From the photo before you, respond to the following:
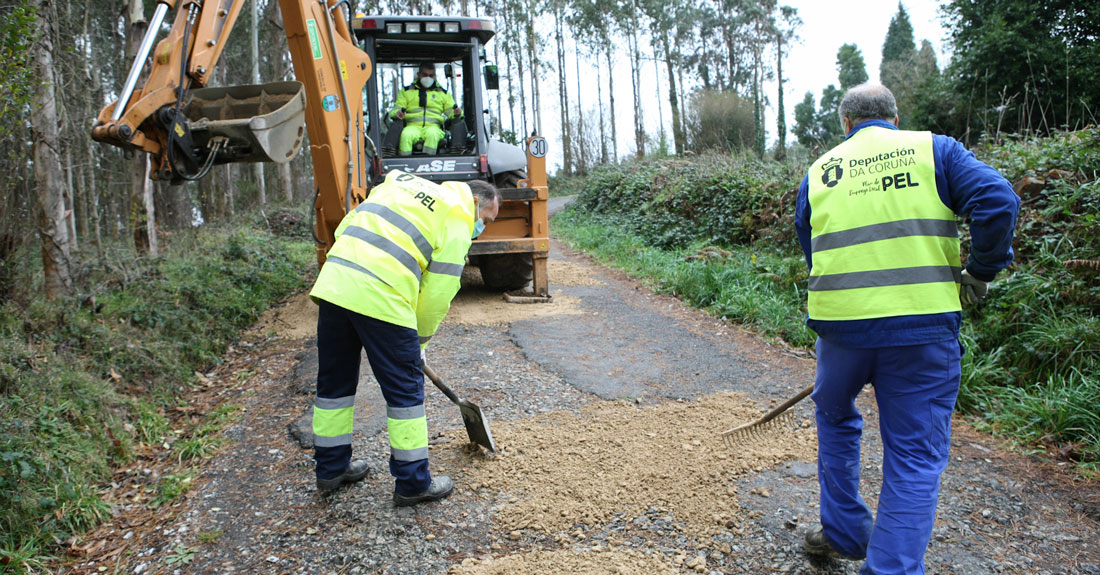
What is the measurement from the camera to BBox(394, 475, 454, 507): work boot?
3209mm

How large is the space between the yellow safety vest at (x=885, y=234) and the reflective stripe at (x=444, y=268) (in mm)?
1638

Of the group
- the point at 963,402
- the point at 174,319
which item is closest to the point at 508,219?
the point at 174,319

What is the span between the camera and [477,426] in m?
3.75

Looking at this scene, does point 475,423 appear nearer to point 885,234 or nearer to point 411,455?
point 411,455

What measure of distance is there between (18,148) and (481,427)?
499 centimetres

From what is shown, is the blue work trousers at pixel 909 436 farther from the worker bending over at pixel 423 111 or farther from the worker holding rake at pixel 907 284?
the worker bending over at pixel 423 111

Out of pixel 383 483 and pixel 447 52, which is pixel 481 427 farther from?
pixel 447 52

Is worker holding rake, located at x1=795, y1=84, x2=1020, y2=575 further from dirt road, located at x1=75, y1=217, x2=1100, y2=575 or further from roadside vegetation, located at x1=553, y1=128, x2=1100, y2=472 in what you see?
roadside vegetation, located at x1=553, y1=128, x2=1100, y2=472

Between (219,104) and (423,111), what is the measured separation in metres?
3.44

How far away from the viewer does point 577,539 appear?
9.68 ft

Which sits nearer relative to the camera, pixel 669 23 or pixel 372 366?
pixel 372 366

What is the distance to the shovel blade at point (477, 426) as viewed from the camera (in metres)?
3.71

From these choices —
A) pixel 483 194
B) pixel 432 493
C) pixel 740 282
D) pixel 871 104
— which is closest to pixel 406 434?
pixel 432 493

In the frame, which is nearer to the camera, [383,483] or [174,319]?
[383,483]
